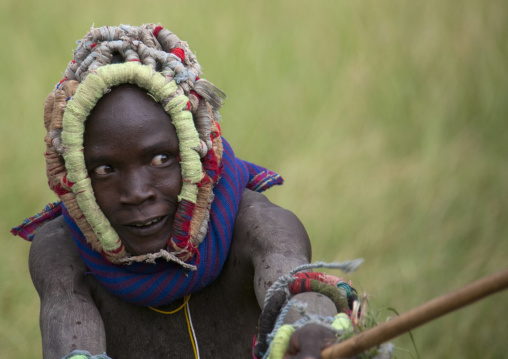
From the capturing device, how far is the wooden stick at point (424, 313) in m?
1.44

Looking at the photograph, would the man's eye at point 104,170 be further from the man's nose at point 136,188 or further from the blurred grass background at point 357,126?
the blurred grass background at point 357,126

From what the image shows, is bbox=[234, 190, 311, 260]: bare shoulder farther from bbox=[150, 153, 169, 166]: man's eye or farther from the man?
bbox=[150, 153, 169, 166]: man's eye

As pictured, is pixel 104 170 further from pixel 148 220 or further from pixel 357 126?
pixel 357 126

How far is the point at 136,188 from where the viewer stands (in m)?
2.41

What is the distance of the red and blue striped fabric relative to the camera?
2.58 metres

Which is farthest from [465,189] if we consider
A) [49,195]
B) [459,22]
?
[49,195]

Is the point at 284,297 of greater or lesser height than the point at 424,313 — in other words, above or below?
below

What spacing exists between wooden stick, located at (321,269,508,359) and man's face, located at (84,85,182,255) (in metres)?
0.89

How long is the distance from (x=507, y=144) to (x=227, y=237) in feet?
8.00

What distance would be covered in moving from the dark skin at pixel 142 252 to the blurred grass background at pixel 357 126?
1379mm

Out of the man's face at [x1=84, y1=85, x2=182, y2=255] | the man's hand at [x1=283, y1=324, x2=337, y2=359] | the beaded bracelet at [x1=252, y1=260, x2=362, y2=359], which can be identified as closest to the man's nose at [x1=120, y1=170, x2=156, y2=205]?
the man's face at [x1=84, y1=85, x2=182, y2=255]

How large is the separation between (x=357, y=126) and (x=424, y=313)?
3288 mm

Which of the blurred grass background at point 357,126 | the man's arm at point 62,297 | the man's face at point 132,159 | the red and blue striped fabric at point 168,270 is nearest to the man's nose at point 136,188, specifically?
the man's face at point 132,159

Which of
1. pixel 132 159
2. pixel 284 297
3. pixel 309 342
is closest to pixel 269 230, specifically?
pixel 284 297
